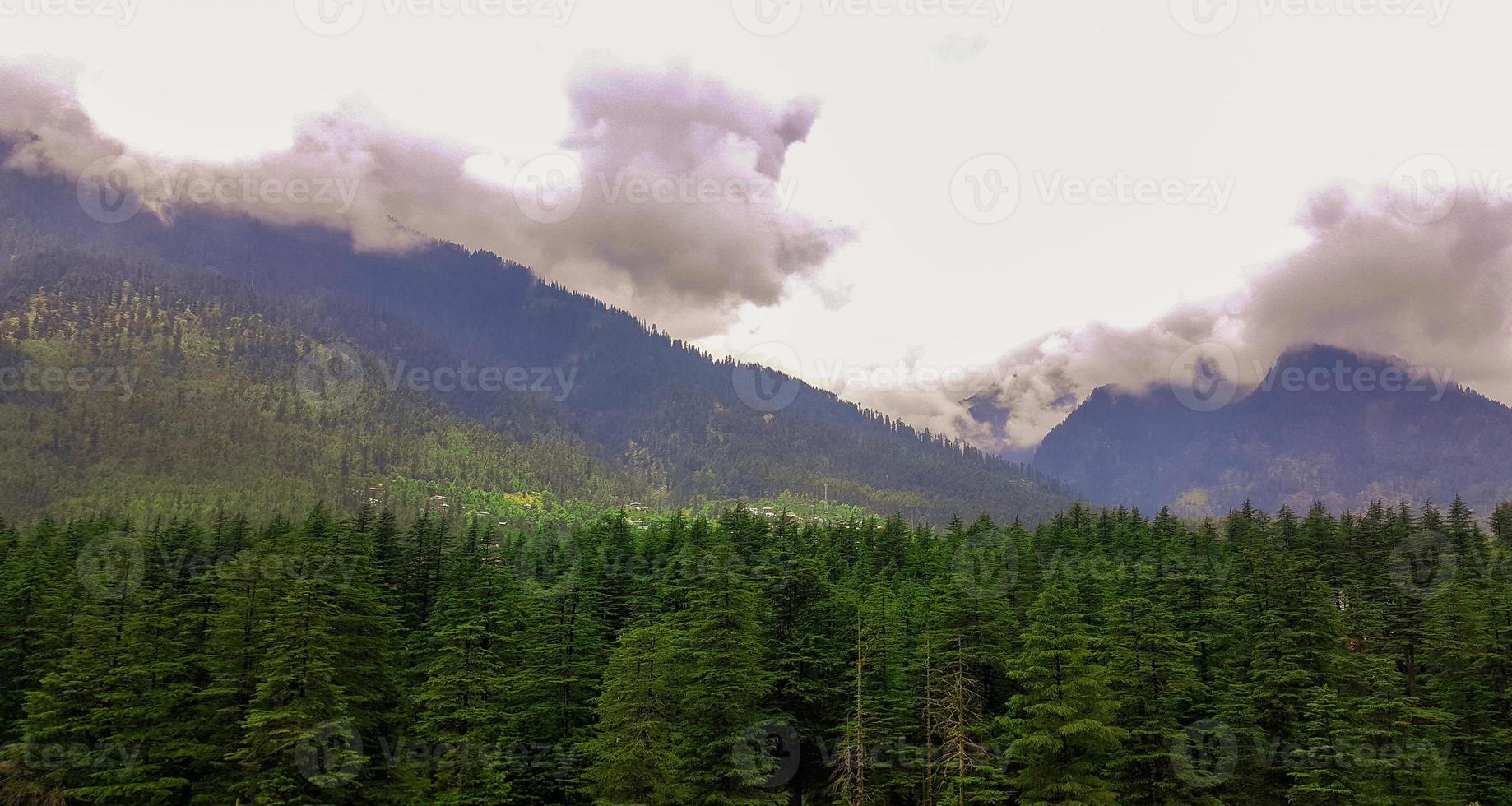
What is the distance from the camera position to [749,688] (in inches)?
1577

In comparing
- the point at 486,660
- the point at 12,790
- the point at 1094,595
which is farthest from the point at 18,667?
the point at 1094,595

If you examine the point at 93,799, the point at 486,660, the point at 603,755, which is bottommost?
the point at 93,799

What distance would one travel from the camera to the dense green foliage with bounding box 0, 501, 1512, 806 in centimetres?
3525

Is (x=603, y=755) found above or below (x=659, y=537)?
below

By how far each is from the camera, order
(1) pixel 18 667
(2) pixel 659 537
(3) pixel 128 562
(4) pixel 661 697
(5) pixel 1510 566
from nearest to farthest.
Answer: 1. (4) pixel 661 697
2. (1) pixel 18 667
3. (3) pixel 128 562
4. (5) pixel 1510 566
5. (2) pixel 659 537

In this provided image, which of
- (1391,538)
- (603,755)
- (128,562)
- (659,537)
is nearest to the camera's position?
(603,755)

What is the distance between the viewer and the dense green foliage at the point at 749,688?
35.2m

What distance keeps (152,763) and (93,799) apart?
9.47 ft

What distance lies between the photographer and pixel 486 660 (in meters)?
41.8

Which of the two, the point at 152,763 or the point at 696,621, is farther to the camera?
the point at 696,621

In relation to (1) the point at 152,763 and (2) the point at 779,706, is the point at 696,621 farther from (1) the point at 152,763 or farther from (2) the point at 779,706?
(1) the point at 152,763

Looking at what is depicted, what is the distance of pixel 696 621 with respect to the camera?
41.9m

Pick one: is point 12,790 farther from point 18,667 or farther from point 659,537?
point 659,537

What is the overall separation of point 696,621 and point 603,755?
8569 mm
